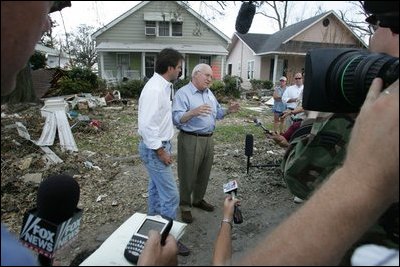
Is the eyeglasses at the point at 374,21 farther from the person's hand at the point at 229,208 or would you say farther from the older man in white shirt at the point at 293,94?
the older man in white shirt at the point at 293,94

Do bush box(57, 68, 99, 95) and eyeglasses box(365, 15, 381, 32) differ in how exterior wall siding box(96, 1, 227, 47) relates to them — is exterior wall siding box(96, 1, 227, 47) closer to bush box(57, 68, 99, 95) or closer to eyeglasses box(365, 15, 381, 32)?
eyeglasses box(365, 15, 381, 32)

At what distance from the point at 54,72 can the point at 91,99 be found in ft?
5.92

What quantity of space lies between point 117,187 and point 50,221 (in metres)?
3.92

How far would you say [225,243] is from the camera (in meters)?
1.46

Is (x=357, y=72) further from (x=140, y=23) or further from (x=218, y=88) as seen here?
(x=218, y=88)

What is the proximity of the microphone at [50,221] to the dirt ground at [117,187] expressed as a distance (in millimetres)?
1158

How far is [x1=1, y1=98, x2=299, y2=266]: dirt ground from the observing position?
3.73 metres

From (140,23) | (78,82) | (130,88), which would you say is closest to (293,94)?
(140,23)

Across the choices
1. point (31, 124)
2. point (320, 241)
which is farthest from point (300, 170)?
point (31, 124)

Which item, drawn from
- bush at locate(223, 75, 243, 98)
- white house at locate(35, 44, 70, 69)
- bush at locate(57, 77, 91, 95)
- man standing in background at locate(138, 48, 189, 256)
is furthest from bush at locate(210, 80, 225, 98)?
man standing in background at locate(138, 48, 189, 256)

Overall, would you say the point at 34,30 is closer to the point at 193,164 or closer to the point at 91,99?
the point at 193,164

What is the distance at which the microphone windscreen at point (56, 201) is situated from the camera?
138 cm

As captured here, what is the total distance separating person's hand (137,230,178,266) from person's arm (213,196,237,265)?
14 centimetres

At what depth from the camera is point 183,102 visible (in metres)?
4.16
